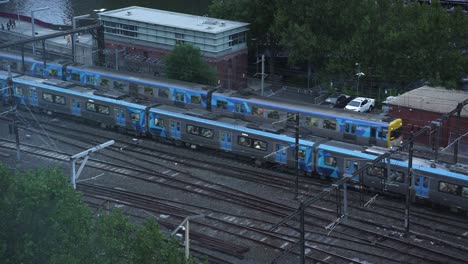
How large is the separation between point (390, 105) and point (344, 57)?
216 inches

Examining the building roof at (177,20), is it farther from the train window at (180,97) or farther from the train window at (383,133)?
the train window at (383,133)

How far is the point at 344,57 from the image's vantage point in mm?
36562

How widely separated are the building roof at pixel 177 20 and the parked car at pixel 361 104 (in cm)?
800

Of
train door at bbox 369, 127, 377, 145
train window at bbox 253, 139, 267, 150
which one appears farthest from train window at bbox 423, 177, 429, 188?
train window at bbox 253, 139, 267, 150

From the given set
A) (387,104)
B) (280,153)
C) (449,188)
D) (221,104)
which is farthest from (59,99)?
(449,188)

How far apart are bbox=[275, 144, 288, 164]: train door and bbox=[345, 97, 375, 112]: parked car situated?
28.8ft

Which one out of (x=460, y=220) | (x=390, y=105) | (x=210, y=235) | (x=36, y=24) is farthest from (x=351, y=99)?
(x=36, y=24)

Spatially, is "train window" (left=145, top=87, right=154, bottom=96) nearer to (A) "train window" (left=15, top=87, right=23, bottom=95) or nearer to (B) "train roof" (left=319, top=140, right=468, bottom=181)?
(A) "train window" (left=15, top=87, right=23, bottom=95)

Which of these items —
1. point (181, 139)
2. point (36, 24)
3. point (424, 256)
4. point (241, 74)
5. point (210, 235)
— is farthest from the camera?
point (36, 24)

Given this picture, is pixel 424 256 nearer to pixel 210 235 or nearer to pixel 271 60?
pixel 210 235

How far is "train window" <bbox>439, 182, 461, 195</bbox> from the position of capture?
23453 mm

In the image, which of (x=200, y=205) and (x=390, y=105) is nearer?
(x=200, y=205)

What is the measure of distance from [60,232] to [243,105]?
19.2m

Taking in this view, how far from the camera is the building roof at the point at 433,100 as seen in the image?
3110 cm
